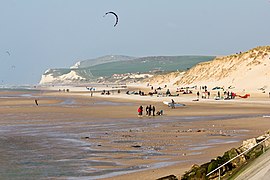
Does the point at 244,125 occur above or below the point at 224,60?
below

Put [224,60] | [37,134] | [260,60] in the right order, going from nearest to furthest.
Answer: [37,134]
[260,60]
[224,60]

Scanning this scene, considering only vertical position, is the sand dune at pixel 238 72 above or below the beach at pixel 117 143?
above

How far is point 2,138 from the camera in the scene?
22719 mm

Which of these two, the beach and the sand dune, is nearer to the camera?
the beach

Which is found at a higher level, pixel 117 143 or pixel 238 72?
pixel 238 72

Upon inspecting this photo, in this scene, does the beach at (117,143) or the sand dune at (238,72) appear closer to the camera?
the beach at (117,143)

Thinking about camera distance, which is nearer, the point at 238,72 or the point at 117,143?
the point at 117,143

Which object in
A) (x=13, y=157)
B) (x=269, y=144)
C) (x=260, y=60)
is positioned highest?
(x=260, y=60)

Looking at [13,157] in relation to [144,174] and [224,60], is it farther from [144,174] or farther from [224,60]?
[224,60]

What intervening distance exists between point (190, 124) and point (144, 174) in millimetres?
14327

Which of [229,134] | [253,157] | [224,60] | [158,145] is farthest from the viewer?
[224,60]

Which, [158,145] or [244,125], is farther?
[244,125]

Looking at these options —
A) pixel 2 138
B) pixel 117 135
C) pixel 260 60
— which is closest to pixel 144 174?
pixel 117 135

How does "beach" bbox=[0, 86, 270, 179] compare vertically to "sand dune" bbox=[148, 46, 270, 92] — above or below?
below
